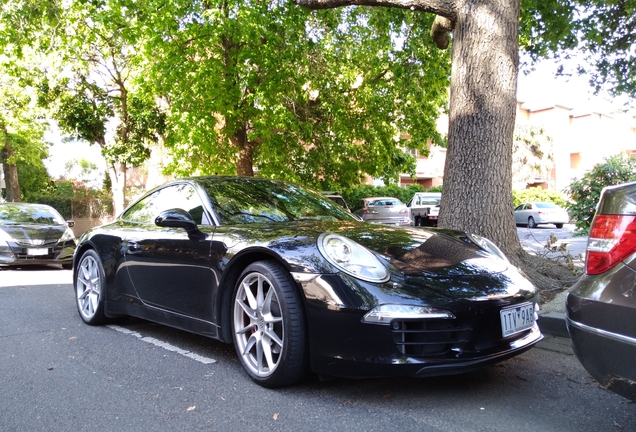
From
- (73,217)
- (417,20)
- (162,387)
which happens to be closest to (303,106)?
(417,20)

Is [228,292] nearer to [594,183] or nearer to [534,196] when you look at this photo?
[594,183]

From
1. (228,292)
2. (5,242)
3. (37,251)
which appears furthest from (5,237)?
(228,292)

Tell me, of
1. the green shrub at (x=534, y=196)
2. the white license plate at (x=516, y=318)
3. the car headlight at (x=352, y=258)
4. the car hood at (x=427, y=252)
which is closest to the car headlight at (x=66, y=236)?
the car hood at (x=427, y=252)

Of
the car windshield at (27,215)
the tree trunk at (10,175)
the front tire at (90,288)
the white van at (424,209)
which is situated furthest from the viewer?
the tree trunk at (10,175)

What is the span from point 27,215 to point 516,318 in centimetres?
1119

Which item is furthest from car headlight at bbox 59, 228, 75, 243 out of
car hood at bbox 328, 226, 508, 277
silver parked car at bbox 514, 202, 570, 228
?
silver parked car at bbox 514, 202, 570, 228

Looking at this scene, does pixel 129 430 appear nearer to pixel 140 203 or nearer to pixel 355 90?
pixel 140 203

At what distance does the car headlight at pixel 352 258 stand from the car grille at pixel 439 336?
0.30m

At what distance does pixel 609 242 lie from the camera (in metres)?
2.46

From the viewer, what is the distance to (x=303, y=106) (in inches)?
587

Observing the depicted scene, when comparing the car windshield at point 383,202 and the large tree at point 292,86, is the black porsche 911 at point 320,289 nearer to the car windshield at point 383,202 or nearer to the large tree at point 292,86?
the large tree at point 292,86

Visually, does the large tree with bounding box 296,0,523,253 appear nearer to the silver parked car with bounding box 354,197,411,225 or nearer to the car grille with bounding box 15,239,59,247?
the car grille with bounding box 15,239,59,247

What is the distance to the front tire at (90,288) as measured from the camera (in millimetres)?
5172

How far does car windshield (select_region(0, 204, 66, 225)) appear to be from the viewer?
11.3m
